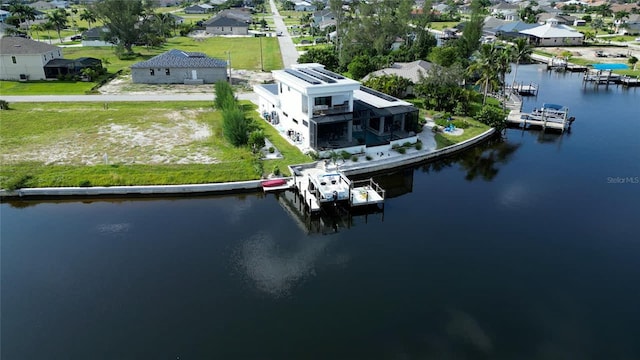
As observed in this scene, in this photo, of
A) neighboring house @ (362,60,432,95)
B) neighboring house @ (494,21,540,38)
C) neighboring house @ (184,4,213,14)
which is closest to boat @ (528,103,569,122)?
neighboring house @ (362,60,432,95)

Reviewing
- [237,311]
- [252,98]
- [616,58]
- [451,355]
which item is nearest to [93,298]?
[237,311]

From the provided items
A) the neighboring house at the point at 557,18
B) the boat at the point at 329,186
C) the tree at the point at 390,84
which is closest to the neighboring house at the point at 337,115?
the boat at the point at 329,186

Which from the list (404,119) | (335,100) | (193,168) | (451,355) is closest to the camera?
(451,355)

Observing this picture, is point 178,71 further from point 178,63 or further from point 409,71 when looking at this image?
point 409,71

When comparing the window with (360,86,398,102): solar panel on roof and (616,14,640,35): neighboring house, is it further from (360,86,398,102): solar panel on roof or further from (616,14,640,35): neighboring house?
(616,14,640,35): neighboring house

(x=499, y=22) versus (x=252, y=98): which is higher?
(x=499, y=22)

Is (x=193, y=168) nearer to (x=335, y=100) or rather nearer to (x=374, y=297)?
(x=335, y=100)
